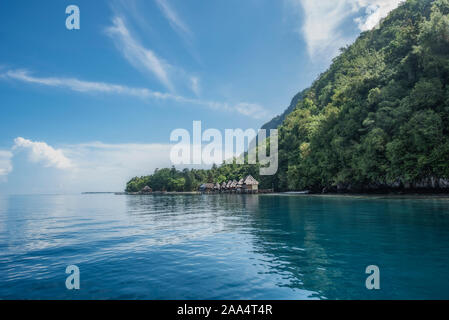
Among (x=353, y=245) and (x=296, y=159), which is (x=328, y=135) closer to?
(x=296, y=159)

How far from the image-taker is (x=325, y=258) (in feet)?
29.3

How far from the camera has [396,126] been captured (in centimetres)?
3831

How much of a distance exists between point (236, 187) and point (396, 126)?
6727 centimetres

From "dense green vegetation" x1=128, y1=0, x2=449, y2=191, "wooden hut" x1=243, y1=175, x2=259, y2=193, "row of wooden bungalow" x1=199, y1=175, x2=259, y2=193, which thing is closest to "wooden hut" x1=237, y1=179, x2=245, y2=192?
"row of wooden bungalow" x1=199, y1=175, x2=259, y2=193

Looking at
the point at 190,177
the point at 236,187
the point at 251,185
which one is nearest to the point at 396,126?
the point at 251,185

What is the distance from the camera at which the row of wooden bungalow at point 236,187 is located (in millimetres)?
87688

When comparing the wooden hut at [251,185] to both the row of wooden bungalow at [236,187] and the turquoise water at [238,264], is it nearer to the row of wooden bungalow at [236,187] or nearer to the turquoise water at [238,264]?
the row of wooden bungalow at [236,187]

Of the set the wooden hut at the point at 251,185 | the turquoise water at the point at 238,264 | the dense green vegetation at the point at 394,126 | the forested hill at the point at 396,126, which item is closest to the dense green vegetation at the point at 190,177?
the wooden hut at the point at 251,185

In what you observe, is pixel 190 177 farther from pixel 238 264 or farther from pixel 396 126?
pixel 238 264

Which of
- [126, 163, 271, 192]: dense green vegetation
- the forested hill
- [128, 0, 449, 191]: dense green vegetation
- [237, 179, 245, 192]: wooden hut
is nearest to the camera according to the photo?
the forested hill

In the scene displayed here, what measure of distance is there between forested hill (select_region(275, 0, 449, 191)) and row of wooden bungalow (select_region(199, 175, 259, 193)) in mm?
19078

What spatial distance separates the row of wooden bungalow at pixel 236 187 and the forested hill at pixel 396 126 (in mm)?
19078

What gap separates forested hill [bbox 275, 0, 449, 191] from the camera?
34.2 meters

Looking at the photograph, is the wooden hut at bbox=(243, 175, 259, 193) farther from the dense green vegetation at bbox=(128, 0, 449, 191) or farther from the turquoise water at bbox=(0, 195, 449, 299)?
the turquoise water at bbox=(0, 195, 449, 299)
